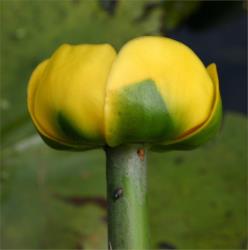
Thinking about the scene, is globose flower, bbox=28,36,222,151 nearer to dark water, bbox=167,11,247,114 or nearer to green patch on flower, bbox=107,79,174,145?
green patch on flower, bbox=107,79,174,145

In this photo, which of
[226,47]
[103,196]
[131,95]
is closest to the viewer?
[131,95]

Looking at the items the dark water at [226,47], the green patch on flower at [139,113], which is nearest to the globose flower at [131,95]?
the green patch on flower at [139,113]

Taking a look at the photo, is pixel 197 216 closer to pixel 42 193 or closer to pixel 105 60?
pixel 42 193

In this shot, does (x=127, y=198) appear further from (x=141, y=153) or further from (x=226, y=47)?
(x=226, y=47)

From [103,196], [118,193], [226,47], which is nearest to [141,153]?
[118,193]

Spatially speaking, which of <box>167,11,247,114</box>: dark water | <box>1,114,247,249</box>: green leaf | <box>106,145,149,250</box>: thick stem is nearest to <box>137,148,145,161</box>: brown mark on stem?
<box>106,145,149,250</box>: thick stem
